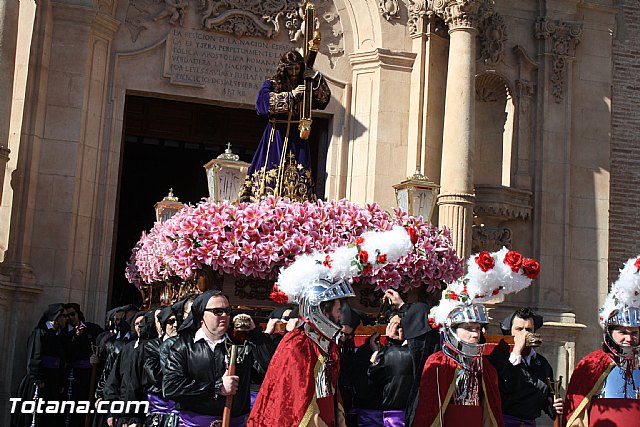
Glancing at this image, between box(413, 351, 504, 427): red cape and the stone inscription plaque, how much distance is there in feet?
28.9

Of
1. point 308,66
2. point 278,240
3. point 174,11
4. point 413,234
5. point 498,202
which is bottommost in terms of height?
point 278,240

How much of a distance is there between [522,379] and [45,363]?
6449 millimetres

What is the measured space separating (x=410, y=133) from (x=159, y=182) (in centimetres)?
653

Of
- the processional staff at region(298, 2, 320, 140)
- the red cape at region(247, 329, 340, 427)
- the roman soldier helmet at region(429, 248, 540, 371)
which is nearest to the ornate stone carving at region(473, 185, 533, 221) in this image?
the processional staff at region(298, 2, 320, 140)

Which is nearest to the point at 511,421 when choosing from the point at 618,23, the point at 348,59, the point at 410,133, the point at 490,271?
the point at 490,271

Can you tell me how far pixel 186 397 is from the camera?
7.22 metres

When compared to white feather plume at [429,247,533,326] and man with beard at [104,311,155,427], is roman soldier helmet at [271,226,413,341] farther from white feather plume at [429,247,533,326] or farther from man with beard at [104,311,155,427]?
man with beard at [104,311,155,427]

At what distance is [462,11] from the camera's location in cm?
1518

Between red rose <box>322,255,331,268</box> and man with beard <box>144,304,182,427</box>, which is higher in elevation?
red rose <box>322,255,331,268</box>

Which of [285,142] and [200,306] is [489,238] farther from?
[200,306]

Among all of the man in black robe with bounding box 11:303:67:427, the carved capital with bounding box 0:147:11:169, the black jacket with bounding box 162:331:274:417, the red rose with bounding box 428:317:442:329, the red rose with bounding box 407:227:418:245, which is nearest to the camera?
the black jacket with bounding box 162:331:274:417

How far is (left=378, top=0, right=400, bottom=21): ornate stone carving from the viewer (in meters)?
15.9

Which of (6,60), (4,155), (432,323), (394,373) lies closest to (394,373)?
(394,373)

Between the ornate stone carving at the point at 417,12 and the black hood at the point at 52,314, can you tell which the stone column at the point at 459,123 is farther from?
the black hood at the point at 52,314
